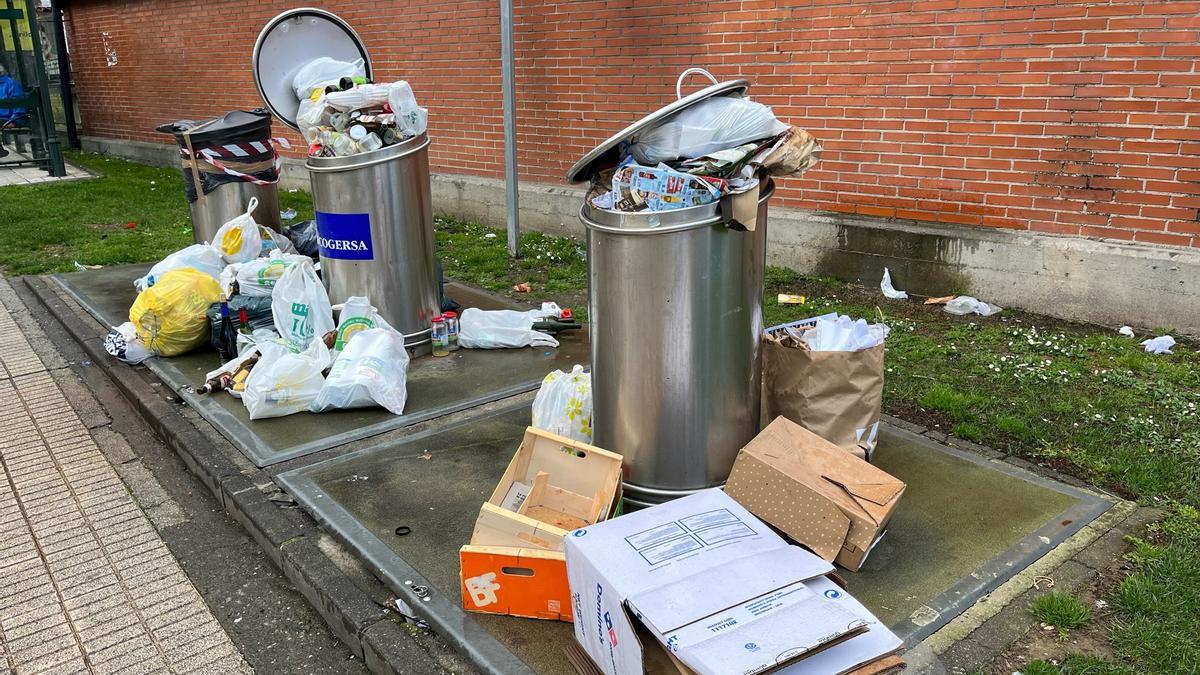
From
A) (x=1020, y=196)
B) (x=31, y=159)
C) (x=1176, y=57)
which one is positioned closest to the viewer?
(x=1176, y=57)

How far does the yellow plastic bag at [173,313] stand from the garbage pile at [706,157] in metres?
3.32

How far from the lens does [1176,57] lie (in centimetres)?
479

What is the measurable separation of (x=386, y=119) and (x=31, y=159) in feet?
42.7

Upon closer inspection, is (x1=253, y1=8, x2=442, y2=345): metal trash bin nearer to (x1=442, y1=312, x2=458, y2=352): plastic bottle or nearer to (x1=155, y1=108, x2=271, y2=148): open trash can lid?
(x1=442, y1=312, x2=458, y2=352): plastic bottle

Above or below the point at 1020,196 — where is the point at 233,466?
below

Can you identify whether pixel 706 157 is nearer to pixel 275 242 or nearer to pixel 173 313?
pixel 173 313

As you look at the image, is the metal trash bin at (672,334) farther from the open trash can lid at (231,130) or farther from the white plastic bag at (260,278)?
the open trash can lid at (231,130)

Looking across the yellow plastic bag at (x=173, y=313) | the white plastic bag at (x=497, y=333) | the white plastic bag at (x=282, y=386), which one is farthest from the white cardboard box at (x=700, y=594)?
the yellow plastic bag at (x=173, y=313)

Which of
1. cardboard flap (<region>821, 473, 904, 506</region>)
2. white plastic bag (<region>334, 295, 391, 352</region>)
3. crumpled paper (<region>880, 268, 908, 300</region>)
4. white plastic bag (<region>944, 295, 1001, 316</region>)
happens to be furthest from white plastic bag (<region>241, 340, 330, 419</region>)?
white plastic bag (<region>944, 295, 1001, 316</region>)

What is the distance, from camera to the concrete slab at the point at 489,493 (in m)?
2.71

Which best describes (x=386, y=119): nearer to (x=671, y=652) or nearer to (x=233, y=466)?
(x=233, y=466)

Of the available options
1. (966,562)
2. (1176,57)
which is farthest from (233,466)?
(1176,57)

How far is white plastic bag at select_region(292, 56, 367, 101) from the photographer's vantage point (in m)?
5.45

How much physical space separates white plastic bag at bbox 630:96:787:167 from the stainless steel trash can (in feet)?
7.73
